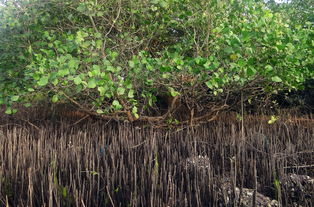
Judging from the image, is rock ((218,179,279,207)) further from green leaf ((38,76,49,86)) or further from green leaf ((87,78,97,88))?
green leaf ((38,76,49,86))

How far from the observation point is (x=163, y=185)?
8.94 feet

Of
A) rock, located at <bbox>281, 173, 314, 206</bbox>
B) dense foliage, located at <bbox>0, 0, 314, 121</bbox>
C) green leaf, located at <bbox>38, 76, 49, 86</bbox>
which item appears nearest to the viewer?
rock, located at <bbox>281, 173, 314, 206</bbox>

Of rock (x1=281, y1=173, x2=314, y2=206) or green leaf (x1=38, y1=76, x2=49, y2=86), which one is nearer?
rock (x1=281, y1=173, x2=314, y2=206)

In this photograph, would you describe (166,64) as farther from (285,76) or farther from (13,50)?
(13,50)

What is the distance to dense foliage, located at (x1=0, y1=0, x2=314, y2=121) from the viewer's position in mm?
4027

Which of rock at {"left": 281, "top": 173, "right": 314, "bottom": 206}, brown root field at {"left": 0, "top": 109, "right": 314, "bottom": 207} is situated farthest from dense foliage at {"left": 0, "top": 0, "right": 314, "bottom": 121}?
rock at {"left": 281, "top": 173, "right": 314, "bottom": 206}

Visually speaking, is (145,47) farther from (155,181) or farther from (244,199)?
(244,199)

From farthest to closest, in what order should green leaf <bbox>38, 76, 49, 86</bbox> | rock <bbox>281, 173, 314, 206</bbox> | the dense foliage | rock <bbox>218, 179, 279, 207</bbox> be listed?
1. the dense foliage
2. green leaf <bbox>38, 76, 49, 86</bbox>
3. rock <bbox>281, 173, 314, 206</bbox>
4. rock <bbox>218, 179, 279, 207</bbox>

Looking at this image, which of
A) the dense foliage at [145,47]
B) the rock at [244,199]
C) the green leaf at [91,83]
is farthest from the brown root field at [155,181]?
the dense foliage at [145,47]

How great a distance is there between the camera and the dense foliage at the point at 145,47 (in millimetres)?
4027

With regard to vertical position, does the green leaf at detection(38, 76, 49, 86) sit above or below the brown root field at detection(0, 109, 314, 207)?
above

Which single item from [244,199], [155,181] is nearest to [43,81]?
[155,181]

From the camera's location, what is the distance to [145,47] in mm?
5223

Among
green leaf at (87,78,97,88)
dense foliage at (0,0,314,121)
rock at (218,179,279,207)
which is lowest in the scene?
rock at (218,179,279,207)
